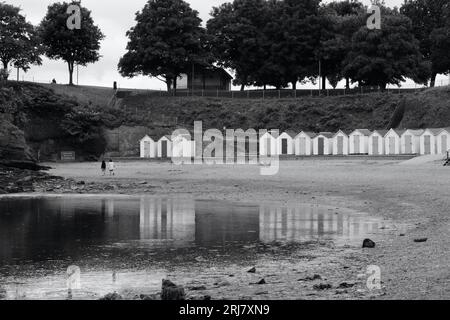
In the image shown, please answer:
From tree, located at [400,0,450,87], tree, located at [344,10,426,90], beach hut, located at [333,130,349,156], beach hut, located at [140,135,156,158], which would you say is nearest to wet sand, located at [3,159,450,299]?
beach hut, located at [333,130,349,156]

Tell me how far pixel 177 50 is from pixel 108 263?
77.7 meters

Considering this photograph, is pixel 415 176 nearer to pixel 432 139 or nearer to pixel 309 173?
pixel 309 173

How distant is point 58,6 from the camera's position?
97188mm

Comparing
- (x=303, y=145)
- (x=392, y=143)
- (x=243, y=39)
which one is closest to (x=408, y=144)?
(x=392, y=143)

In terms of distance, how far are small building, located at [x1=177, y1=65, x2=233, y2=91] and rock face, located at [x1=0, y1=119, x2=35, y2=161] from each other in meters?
53.3

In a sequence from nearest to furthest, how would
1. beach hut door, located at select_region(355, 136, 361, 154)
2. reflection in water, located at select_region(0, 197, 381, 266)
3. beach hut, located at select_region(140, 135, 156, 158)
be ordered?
1. reflection in water, located at select_region(0, 197, 381, 266)
2. beach hut door, located at select_region(355, 136, 361, 154)
3. beach hut, located at select_region(140, 135, 156, 158)

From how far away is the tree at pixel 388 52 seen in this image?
8475cm

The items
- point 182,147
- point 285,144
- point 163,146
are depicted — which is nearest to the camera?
point 285,144

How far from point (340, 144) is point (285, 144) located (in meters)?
6.86

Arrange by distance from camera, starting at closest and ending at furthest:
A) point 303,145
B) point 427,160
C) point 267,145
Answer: point 427,160 → point 303,145 → point 267,145

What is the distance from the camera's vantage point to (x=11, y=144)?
49.4 metres

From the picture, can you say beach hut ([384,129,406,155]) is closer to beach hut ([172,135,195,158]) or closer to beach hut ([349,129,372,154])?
beach hut ([349,129,372,154])

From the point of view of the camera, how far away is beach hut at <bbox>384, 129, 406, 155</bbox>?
219 ft

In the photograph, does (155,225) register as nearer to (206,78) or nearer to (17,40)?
(17,40)
